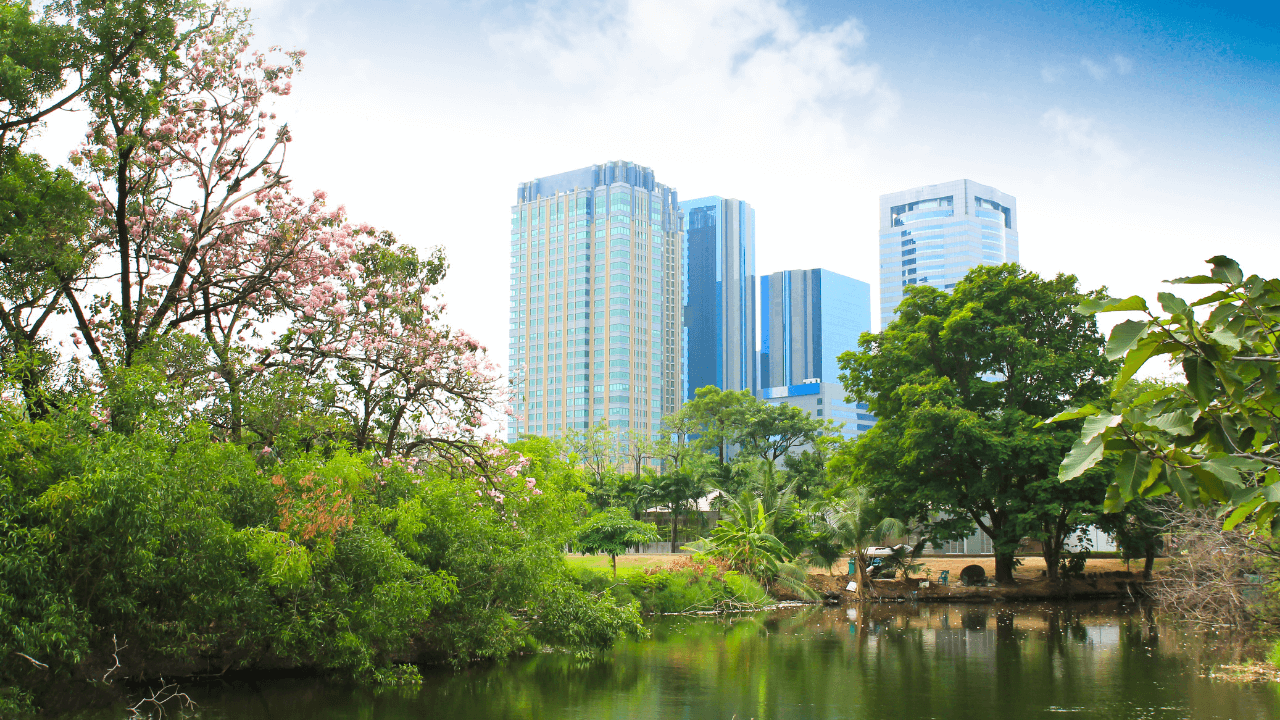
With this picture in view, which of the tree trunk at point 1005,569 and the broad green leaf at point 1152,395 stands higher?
the broad green leaf at point 1152,395

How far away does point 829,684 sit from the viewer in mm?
13773

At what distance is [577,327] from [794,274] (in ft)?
191

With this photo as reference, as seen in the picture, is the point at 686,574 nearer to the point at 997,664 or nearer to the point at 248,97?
the point at 997,664

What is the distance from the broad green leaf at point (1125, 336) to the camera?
253 centimetres

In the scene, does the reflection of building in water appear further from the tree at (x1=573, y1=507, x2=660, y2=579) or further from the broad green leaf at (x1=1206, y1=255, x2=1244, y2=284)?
the broad green leaf at (x1=1206, y1=255, x2=1244, y2=284)

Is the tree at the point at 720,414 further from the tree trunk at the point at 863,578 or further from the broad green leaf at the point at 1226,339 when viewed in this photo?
the broad green leaf at the point at 1226,339

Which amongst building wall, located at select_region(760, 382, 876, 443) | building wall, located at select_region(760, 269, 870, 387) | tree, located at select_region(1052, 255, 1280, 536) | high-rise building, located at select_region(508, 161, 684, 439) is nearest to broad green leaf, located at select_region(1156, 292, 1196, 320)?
tree, located at select_region(1052, 255, 1280, 536)

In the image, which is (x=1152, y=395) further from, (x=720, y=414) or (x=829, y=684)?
(x=720, y=414)


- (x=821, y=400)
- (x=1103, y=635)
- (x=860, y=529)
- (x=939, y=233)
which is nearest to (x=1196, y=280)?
(x=1103, y=635)

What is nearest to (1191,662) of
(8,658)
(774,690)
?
(774,690)

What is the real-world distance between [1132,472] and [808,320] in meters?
157

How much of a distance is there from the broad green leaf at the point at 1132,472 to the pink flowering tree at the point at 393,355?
47.4ft

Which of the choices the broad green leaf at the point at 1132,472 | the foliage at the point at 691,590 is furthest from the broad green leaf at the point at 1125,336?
the foliage at the point at 691,590

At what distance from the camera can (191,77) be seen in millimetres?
15641
